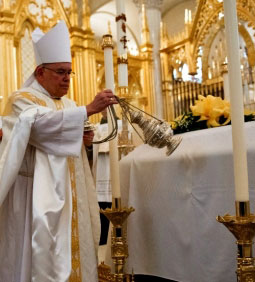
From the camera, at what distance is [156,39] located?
6668 mm

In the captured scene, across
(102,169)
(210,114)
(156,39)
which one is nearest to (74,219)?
(210,114)

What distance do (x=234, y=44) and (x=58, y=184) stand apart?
2.29 feet

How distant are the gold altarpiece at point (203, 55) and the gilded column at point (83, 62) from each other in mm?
1428

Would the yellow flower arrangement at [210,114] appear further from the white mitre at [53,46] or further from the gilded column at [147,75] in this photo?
the gilded column at [147,75]

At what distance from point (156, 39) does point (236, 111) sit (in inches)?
232

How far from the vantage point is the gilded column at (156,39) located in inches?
258

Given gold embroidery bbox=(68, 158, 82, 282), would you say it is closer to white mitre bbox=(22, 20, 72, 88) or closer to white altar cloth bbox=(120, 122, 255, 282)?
white altar cloth bbox=(120, 122, 255, 282)

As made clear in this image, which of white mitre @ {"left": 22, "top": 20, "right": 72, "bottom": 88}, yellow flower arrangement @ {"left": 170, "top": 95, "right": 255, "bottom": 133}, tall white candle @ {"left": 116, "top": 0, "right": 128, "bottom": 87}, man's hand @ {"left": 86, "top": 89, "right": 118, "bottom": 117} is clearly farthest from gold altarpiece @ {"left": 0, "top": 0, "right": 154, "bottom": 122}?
man's hand @ {"left": 86, "top": 89, "right": 118, "bottom": 117}

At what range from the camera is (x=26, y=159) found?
1.41 m

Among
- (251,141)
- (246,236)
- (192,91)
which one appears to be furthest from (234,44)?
(192,91)

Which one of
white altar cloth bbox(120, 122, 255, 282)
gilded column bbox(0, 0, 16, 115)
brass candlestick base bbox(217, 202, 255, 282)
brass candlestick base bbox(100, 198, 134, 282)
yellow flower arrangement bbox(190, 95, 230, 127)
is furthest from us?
gilded column bbox(0, 0, 16, 115)

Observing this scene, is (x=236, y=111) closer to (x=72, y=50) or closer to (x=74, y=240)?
(x=74, y=240)

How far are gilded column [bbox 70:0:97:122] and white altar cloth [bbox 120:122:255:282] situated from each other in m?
4.01

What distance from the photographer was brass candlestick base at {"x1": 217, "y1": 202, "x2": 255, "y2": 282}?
0.97m
